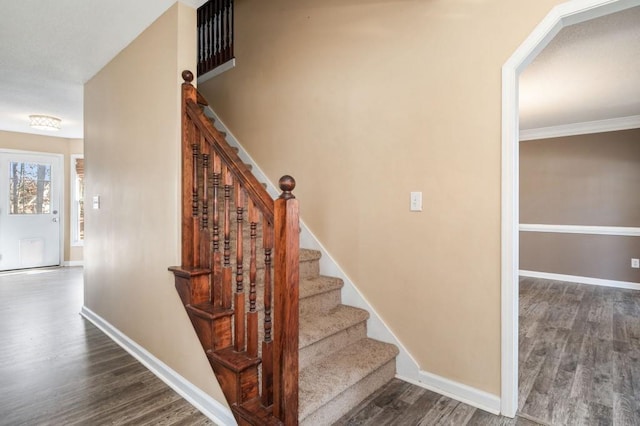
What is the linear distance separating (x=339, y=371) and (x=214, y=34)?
3.78m

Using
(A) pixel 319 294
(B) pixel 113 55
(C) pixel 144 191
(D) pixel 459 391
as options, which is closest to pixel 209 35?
(B) pixel 113 55

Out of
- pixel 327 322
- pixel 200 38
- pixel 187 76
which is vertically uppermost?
pixel 200 38

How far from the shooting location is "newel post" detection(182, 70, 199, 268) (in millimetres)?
1975

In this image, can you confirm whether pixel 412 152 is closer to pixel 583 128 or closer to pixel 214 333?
pixel 214 333

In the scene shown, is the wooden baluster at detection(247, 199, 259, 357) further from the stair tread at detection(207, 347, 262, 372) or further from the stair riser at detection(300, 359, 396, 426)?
the stair riser at detection(300, 359, 396, 426)

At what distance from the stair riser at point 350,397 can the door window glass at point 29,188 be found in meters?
6.44

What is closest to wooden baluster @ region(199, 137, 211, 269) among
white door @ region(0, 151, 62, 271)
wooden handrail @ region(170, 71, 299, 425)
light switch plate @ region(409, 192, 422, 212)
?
wooden handrail @ region(170, 71, 299, 425)

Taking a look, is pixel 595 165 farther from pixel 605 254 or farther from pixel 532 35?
pixel 532 35

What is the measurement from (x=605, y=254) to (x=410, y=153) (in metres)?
4.56

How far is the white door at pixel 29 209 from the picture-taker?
18.0 feet

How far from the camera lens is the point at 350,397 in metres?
1.87

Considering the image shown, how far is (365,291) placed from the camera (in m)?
2.40

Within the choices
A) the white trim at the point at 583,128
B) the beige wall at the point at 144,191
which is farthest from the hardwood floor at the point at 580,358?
the white trim at the point at 583,128

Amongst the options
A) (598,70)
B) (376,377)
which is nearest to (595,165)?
(598,70)
